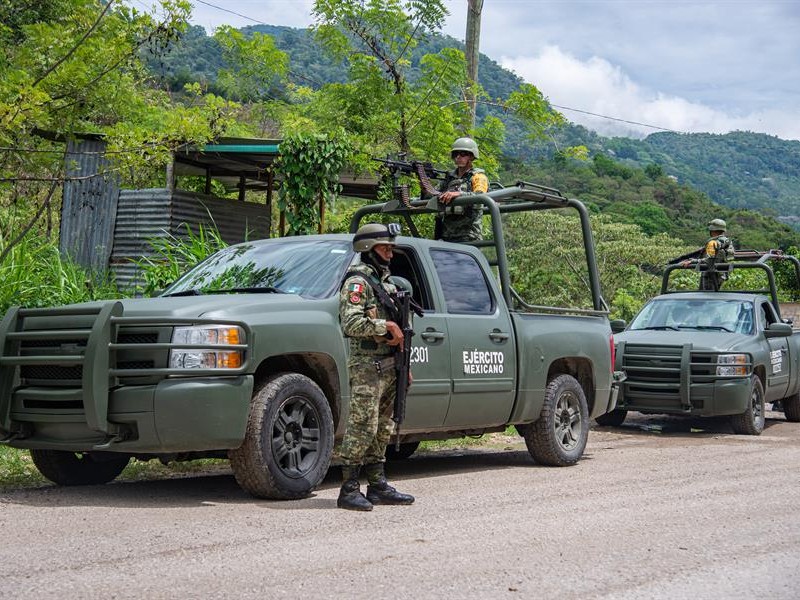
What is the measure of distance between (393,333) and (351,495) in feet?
3.58

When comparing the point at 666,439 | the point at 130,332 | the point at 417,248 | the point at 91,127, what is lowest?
the point at 666,439

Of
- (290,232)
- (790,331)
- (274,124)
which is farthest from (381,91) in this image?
(274,124)

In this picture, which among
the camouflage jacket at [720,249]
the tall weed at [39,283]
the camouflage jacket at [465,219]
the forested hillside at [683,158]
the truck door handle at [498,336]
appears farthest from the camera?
the forested hillside at [683,158]

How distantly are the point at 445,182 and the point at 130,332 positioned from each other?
173 inches

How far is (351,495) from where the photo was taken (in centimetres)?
685

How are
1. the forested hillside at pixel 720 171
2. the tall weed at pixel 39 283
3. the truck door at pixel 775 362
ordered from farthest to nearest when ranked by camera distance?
1. the forested hillside at pixel 720 171
2. the truck door at pixel 775 362
3. the tall weed at pixel 39 283

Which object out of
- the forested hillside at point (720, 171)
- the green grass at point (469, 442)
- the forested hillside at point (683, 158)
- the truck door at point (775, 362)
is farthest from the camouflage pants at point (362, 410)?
the forested hillside at point (720, 171)

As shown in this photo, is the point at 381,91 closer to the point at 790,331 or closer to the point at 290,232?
the point at 290,232

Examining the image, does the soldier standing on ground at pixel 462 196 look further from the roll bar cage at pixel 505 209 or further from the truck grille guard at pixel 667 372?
the truck grille guard at pixel 667 372

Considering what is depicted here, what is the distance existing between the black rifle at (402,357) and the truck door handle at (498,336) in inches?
77.5

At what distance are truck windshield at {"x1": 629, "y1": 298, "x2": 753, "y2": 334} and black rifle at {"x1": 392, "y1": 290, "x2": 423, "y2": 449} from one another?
822 cm

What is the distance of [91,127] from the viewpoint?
15.7 m

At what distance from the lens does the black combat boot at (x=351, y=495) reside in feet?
22.3

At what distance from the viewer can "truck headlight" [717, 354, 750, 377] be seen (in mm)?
13117
